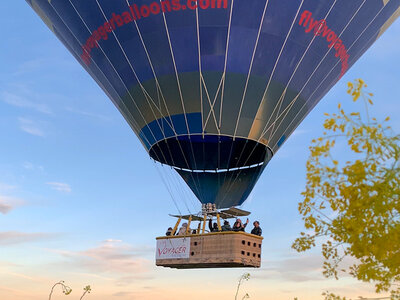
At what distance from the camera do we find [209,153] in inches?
917

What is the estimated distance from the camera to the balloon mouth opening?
22562 mm

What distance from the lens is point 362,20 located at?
2297cm

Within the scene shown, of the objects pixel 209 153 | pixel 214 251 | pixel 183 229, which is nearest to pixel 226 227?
pixel 214 251

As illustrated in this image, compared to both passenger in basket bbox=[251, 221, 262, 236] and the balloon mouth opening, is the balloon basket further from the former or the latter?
the balloon mouth opening

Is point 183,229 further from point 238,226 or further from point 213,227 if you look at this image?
point 238,226

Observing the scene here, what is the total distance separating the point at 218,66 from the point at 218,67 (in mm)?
37

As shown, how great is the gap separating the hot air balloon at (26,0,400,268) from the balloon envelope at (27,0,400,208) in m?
0.04

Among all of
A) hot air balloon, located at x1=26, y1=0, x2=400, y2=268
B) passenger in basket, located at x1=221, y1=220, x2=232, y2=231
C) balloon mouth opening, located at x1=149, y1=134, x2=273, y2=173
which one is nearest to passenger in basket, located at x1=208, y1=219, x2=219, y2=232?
passenger in basket, located at x1=221, y1=220, x2=232, y2=231

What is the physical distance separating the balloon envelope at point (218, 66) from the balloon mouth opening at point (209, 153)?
43mm

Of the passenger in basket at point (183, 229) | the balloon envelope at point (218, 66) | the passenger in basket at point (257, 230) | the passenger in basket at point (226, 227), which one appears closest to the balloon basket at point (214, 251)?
the passenger in basket at point (257, 230)

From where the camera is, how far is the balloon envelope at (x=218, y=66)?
20922mm

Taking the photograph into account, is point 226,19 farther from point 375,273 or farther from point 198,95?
point 375,273

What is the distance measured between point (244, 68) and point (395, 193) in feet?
46.9

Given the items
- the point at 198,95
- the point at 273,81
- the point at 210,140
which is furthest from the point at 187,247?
the point at 273,81
